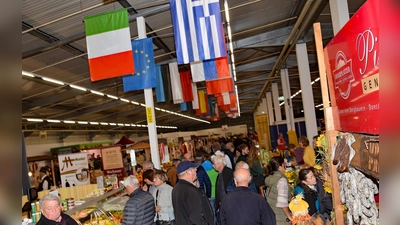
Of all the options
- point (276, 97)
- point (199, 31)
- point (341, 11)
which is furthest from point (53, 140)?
point (341, 11)

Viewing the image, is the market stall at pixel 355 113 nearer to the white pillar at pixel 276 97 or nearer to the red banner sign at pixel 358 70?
the red banner sign at pixel 358 70

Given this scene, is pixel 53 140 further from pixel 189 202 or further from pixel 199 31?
pixel 189 202

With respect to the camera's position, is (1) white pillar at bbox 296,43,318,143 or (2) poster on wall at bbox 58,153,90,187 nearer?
(2) poster on wall at bbox 58,153,90,187

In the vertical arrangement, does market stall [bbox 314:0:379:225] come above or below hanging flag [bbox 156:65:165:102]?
below

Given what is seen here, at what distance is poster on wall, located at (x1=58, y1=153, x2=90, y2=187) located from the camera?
11.7 m

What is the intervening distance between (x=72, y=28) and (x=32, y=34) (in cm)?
93

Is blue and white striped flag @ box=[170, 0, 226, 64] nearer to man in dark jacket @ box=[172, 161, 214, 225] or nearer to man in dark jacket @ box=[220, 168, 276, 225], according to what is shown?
man in dark jacket @ box=[172, 161, 214, 225]

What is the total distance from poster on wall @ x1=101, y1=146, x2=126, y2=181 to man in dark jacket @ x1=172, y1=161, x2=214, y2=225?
283 inches

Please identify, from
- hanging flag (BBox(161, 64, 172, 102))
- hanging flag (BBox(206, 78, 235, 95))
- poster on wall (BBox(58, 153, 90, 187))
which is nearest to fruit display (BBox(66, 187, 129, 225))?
Result: hanging flag (BBox(161, 64, 172, 102))

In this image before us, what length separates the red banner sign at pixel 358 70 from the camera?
7.09 feet

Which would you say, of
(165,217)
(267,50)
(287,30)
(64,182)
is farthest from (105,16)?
(267,50)

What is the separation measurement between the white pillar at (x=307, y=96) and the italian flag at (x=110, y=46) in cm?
814

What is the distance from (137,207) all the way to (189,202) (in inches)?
28.4

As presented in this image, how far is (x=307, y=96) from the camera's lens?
12.9 m
